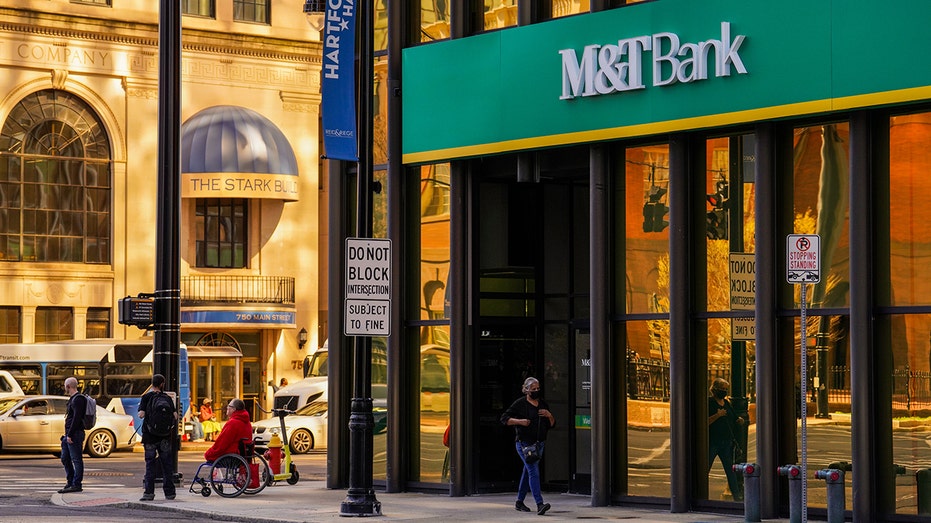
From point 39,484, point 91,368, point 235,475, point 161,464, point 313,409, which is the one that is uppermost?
point 91,368

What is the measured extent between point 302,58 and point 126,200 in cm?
799

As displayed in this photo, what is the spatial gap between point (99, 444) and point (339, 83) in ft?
63.7

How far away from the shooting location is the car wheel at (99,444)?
36.2 metres

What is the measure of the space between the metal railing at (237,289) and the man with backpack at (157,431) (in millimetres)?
28227

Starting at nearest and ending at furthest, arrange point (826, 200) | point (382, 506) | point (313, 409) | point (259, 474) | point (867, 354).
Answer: point (867, 354), point (826, 200), point (382, 506), point (259, 474), point (313, 409)

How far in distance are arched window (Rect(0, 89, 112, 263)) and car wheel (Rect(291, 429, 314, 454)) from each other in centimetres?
1484

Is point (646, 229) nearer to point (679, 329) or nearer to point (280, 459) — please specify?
point (679, 329)

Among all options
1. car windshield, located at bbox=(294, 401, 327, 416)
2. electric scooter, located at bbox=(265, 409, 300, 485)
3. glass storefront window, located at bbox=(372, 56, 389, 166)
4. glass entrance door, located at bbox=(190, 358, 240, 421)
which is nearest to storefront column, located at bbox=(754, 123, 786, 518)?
glass storefront window, located at bbox=(372, 56, 389, 166)

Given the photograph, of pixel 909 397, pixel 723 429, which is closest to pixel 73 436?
pixel 723 429

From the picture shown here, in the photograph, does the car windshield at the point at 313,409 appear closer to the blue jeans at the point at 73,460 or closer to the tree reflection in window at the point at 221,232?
the blue jeans at the point at 73,460

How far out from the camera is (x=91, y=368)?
4128 cm

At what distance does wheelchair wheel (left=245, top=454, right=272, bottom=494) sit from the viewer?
2214 cm

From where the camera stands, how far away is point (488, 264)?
21.8m

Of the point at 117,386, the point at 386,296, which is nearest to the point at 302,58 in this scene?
the point at 117,386
